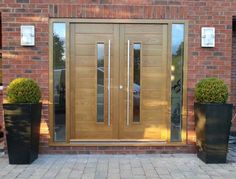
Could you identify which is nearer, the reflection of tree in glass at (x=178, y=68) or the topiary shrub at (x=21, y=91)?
the topiary shrub at (x=21, y=91)

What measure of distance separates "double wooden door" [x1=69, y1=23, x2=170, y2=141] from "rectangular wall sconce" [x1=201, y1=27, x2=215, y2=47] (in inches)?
25.6

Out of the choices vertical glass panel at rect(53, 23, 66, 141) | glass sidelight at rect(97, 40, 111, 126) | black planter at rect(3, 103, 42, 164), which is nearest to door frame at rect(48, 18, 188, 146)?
vertical glass panel at rect(53, 23, 66, 141)

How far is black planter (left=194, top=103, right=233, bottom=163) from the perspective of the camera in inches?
207

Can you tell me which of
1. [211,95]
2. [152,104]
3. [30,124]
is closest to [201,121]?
[211,95]

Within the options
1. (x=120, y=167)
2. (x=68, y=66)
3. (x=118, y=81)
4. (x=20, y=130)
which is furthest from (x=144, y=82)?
(x=20, y=130)

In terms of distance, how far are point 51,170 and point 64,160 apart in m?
0.58

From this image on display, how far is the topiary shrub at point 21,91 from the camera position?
520cm

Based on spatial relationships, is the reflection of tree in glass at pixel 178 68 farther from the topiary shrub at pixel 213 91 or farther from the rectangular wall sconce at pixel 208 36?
the topiary shrub at pixel 213 91

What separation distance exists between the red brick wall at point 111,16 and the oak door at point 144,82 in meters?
0.34

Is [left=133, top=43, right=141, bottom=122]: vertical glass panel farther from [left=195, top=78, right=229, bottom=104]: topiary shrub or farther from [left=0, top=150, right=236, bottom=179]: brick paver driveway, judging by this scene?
[left=195, top=78, right=229, bottom=104]: topiary shrub

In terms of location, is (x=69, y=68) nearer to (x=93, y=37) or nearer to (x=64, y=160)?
(x=93, y=37)

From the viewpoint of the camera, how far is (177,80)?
5.92 m

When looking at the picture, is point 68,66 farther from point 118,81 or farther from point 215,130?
point 215,130

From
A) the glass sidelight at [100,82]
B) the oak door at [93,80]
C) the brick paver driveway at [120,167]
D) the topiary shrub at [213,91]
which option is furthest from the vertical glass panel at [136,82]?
the topiary shrub at [213,91]
